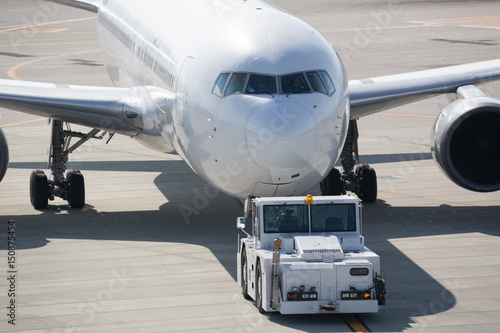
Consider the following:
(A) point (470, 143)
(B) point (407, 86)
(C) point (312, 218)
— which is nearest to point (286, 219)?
(C) point (312, 218)

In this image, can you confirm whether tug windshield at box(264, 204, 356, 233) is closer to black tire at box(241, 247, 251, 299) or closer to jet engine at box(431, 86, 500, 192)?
black tire at box(241, 247, 251, 299)

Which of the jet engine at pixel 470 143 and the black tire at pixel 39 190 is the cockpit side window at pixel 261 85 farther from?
the black tire at pixel 39 190

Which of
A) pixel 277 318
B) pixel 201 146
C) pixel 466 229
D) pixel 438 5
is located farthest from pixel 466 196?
pixel 438 5

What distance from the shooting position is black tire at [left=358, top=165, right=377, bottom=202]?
26.2 meters

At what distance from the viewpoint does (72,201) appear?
84.5ft

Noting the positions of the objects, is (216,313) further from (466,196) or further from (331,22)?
(331,22)

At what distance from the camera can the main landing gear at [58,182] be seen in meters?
25.7

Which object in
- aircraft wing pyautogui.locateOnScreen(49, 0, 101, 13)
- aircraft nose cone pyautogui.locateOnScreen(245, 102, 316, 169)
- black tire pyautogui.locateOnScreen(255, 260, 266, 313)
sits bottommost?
black tire pyautogui.locateOnScreen(255, 260, 266, 313)

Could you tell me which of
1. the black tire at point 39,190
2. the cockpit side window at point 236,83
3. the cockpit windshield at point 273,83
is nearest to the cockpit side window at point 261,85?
the cockpit windshield at point 273,83

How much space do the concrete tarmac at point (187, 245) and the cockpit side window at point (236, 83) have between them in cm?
361

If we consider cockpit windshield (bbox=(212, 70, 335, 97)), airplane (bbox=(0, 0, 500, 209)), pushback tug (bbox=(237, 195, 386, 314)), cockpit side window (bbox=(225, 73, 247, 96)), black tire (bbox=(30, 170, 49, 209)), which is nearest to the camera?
pushback tug (bbox=(237, 195, 386, 314))

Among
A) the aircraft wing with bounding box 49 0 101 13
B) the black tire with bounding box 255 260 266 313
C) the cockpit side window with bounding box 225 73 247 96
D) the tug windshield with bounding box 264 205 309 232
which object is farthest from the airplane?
the aircraft wing with bounding box 49 0 101 13

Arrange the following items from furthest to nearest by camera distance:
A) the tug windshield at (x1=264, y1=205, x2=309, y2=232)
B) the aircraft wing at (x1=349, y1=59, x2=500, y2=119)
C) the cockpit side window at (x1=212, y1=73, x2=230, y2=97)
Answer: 1. the aircraft wing at (x1=349, y1=59, x2=500, y2=119)
2. the cockpit side window at (x1=212, y1=73, x2=230, y2=97)
3. the tug windshield at (x1=264, y1=205, x2=309, y2=232)

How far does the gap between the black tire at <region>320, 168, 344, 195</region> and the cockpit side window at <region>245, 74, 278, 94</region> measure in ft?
24.1
